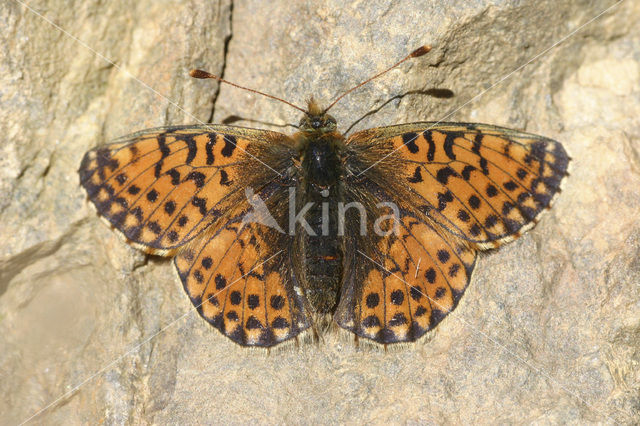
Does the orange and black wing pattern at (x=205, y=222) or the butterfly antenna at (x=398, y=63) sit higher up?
the butterfly antenna at (x=398, y=63)

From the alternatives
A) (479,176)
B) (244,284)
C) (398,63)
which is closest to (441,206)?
(479,176)

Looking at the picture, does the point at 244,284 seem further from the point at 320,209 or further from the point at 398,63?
the point at 398,63

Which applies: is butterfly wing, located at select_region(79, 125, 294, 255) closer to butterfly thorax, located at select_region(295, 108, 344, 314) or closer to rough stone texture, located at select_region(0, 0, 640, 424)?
butterfly thorax, located at select_region(295, 108, 344, 314)

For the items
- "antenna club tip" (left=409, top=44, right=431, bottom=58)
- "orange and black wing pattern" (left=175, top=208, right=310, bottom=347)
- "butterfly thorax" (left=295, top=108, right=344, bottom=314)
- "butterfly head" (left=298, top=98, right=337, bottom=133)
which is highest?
"antenna club tip" (left=409, top=44, right=431, bottom=58)

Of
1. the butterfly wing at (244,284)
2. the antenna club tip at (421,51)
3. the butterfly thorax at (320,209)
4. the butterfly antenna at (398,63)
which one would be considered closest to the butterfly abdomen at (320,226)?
the butterfly thorax at (320,209)

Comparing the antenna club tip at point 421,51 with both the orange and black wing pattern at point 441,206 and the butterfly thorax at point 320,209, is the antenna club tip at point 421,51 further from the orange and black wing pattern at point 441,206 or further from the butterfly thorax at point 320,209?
the butterfly thorax at point 320,209

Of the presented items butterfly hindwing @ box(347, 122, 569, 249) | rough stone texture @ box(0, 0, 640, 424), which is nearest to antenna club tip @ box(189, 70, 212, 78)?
rough stone texture @ box(0, 0, 640, 424)
